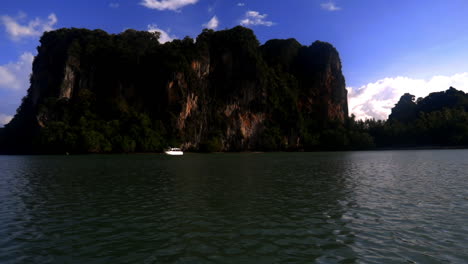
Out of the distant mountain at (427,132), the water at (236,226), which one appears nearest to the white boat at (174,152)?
the water at (236,226)

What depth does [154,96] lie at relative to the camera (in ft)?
399

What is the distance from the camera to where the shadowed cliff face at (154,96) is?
4220 inches

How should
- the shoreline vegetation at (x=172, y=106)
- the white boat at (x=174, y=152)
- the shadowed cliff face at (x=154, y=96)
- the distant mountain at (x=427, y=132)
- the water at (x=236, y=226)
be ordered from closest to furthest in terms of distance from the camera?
the water at (x=236, y=226)
the white boat at (x=174, y=152)
the shadowed cliff face at (x=154, y=96)
the shoreline vegetation at (x=172, y=106)
the distant mountain at (x=427, y=132)

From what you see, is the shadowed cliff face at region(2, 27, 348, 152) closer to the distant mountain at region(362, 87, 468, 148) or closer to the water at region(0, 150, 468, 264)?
the distant mountain at region(362, 87, 468, 148)

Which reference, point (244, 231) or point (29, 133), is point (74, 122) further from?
point (244, 231)

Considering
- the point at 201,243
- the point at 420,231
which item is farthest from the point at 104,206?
the point at 420,231

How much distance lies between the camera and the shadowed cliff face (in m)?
107

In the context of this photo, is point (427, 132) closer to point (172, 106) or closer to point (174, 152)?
point (172, 106)

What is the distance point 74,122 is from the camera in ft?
350

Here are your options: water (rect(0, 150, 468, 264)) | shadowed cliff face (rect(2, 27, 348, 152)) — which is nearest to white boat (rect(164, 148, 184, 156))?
shadowed cliff face (rect(2, 27, 348, 152))

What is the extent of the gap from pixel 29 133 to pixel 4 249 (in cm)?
12872

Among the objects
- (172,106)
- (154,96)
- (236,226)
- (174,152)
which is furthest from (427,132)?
(236,226)

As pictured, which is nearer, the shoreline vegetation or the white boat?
the white boat

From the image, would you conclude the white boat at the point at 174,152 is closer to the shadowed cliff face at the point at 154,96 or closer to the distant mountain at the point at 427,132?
the shadowed cliff face at the point at 154,96
